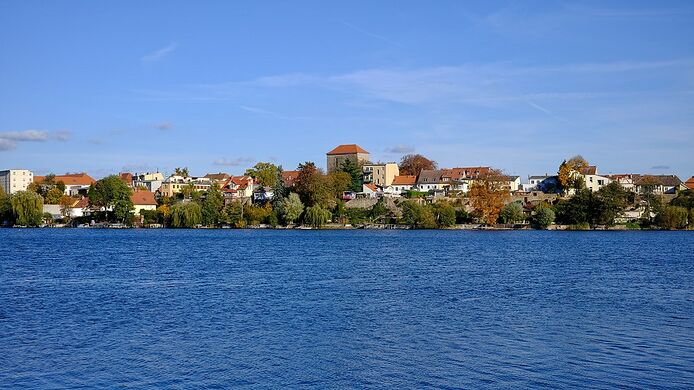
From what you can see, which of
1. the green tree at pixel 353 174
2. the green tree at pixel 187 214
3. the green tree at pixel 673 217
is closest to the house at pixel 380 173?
the green tree at pixel 353 174

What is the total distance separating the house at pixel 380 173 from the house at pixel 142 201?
3286 cm

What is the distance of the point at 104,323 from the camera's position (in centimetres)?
1961

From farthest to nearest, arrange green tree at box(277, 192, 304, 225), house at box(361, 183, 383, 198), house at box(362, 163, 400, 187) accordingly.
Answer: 1. house at box(362, 163, 400, 187)
2. house at box(361, 183, 383, 198)
3. green tree at box(277, 192, 304, 225)

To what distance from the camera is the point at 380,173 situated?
111 meters

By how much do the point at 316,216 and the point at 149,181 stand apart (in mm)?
61446

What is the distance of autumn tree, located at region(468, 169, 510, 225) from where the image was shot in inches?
3226

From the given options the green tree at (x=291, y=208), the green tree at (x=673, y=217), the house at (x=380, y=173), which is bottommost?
the green tree at (x=673, y=217)

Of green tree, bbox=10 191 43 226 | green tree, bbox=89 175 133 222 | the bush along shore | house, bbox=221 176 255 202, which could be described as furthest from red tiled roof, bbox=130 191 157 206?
green tree, bbox=10 191 43 226

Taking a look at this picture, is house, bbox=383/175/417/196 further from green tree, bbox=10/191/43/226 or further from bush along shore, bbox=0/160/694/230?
green tree, bbox=10/191/43/226

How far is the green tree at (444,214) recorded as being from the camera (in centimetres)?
8519

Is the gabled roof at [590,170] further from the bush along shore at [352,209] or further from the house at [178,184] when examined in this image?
the house at [178,184]

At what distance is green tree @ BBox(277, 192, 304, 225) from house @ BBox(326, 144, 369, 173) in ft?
98.1

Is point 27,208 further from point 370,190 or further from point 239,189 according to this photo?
point 370,190

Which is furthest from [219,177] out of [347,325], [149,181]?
[347,325]
